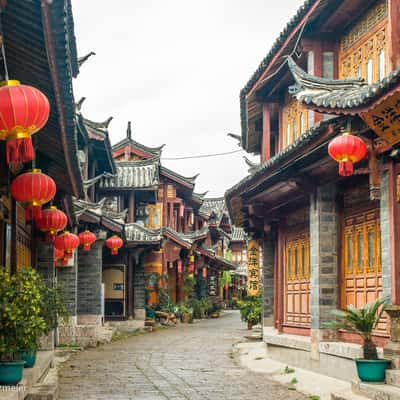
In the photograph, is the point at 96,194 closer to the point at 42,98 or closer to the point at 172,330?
the point at 172,330

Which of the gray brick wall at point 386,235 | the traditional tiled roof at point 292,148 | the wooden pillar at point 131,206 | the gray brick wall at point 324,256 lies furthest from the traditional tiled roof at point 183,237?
the gray brick wall at point 386,235

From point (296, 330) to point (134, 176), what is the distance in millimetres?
18718

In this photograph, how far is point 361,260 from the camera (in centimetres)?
1348

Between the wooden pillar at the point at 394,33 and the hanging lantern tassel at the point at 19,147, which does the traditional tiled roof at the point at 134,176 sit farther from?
the hanging lantern tassel at the point at 19,147

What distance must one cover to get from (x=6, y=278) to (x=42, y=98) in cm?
294

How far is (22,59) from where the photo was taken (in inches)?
337

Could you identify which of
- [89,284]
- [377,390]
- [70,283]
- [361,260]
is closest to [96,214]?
[70,283]

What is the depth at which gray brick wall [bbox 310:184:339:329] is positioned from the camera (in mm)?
14039

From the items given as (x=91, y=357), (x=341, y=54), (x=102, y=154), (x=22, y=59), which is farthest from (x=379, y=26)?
(x=102, y=154)

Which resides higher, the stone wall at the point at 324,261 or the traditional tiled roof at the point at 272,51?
the traditional tiled roof at the point at 272,51

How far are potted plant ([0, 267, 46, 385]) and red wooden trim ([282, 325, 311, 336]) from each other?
7.62 m

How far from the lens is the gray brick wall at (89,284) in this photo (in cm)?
2430

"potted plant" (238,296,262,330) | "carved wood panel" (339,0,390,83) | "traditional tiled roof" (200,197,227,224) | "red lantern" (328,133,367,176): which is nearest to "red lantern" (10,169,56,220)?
"red lantern" (328,133,367,176)

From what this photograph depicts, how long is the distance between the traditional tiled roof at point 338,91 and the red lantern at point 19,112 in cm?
420
